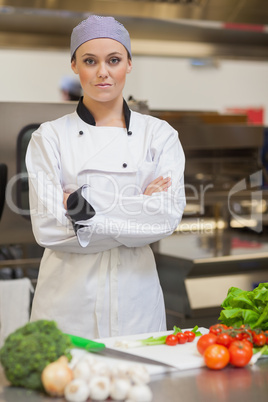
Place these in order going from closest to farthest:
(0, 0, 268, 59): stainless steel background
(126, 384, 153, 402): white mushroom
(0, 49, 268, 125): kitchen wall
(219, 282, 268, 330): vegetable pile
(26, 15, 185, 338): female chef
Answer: (126, 384, 153, 402): white mushroom
(219, 282, 268, 330): vegetable pile
(26, 15, 185, 338): female chef
(0, 0, 268, 59): stainless steel background
(0, 49, 268, 125): kitchen wall

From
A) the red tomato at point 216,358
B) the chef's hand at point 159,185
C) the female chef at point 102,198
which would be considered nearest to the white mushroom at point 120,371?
the red tomato at point 216,358

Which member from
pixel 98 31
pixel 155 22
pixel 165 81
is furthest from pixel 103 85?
pixel 165 81

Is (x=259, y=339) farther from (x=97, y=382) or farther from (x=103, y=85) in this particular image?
(x=103, y=85)

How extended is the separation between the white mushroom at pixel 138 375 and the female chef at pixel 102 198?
68cm

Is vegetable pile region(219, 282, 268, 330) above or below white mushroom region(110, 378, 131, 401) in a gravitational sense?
above

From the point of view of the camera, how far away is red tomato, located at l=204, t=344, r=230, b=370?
1287 mm

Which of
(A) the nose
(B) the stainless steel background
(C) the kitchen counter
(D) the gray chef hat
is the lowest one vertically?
(C) the kitchen counter

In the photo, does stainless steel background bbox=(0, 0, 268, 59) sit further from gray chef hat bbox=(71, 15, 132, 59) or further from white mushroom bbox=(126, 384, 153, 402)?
white mushroom bbox=(126, 384, 153, 402)

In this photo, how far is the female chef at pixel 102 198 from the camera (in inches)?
72.5

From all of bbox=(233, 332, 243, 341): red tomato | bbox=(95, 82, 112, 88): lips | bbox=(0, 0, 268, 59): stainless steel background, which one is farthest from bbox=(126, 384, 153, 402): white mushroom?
bbox=(0, 0, 268, 59): stainless steel background

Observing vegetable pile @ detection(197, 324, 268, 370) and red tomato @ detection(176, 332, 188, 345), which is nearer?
vegetable pile @ detection(197, 324, 268, 370)

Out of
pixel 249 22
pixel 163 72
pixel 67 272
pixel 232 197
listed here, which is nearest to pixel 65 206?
pixel 67 272

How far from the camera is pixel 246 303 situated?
1.57 meters

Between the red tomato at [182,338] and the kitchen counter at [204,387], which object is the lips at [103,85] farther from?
the kitchen counter at [204,387]
